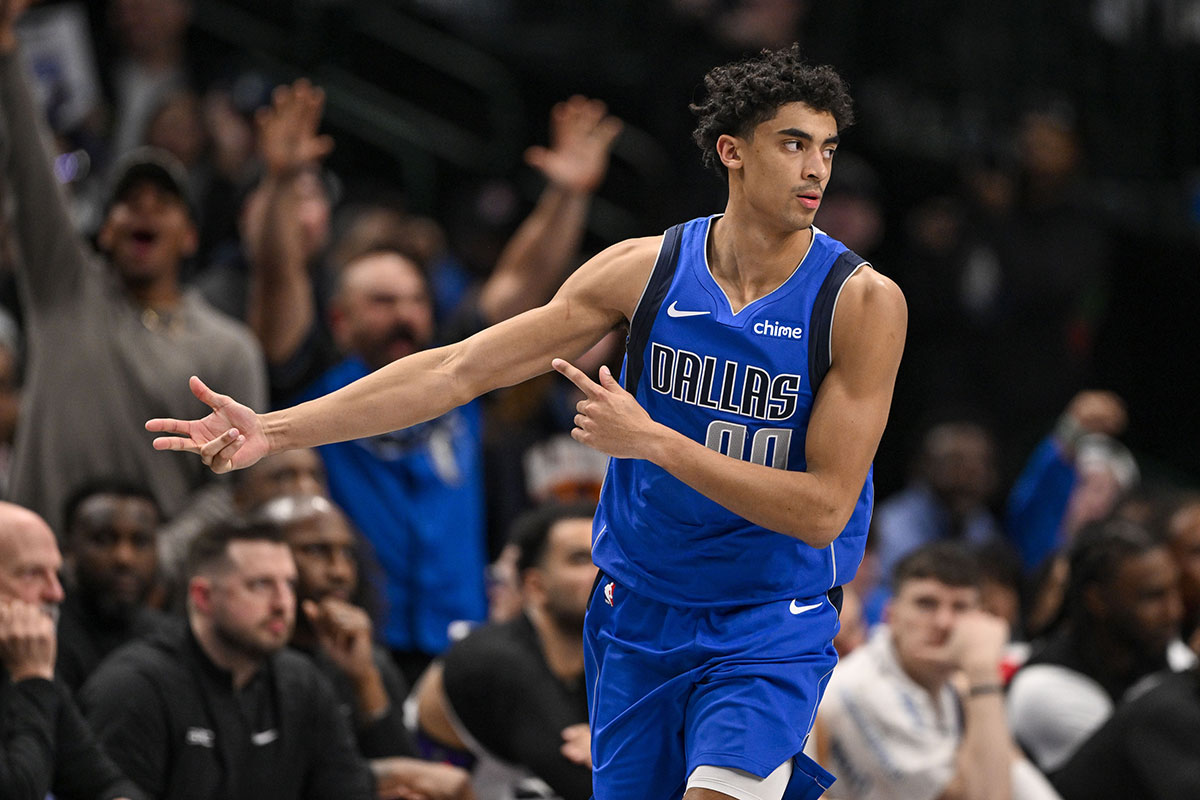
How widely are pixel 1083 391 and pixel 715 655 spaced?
24.1 feet

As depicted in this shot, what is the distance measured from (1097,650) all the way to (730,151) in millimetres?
3230

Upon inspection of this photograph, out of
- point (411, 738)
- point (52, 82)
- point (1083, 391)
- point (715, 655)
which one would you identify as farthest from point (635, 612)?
point (1083, 391)

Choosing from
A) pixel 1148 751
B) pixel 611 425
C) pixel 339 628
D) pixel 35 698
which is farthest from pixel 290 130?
pixel 1148 751

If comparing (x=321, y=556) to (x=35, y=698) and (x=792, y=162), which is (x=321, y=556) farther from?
(x=792, y=162)

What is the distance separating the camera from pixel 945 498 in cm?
875

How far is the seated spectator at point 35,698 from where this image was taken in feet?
13.2

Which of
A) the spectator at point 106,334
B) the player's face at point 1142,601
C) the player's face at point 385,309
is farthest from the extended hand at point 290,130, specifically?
the player's face at point 1142,601

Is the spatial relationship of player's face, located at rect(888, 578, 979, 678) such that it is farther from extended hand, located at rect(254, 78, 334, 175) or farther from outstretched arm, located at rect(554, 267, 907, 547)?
extended hand, located at rect(254, 78, 334, 175)

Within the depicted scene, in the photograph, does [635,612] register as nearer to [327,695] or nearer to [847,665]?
[327,695]

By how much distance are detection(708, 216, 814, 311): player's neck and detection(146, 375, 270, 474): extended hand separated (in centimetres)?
106

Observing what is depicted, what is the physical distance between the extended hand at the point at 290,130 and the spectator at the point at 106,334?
0.38 meters

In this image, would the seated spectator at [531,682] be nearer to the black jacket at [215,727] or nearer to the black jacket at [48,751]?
the black jacket at [215,727]

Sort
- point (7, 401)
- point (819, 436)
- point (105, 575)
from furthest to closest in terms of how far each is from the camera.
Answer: point (7, 401) < point (105, 575) < point (819, 436)

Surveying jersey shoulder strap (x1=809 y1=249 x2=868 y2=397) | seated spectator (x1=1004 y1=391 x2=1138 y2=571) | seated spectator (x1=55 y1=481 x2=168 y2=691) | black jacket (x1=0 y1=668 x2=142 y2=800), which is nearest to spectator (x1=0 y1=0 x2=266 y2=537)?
seated spectator (x1=55 y1=481 x2=168 y2=691)
